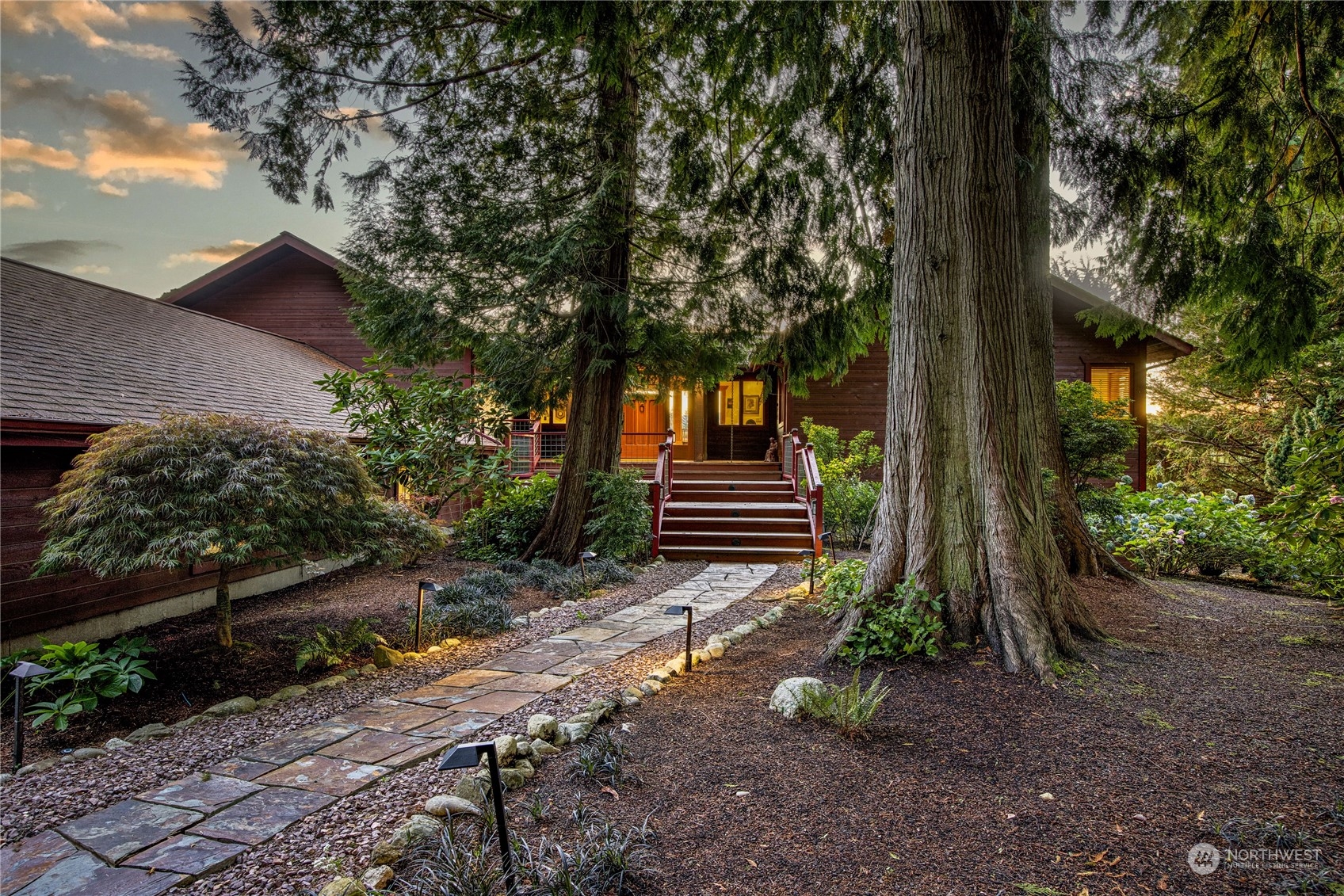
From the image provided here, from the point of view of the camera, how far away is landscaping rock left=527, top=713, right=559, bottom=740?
133 inches

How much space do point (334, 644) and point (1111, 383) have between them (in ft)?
56.6

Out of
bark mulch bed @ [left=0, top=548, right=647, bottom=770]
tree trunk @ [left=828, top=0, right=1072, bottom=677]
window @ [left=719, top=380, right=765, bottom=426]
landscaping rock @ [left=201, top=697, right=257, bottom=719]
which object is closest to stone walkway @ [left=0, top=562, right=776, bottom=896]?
landscaping rock @ [left=201, top=697, right=257, bottom=719]

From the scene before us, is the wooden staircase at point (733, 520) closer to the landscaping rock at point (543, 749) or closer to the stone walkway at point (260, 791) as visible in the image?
the stone walkway at point (260, 791)

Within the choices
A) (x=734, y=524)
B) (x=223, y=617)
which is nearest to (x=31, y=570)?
(x=223, y=617)

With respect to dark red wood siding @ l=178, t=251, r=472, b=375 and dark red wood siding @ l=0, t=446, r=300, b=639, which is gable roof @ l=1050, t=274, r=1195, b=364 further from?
dark red wood siding @ l=0, t=446, r=300, b=639

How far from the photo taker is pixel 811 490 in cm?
1038

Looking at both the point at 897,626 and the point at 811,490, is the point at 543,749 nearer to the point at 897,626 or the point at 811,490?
the point at 897,626

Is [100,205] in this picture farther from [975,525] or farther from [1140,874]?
[1140,874]

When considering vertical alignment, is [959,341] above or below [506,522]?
above

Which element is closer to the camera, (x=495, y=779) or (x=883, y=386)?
(x=495, y=779)

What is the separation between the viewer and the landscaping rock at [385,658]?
201 inches

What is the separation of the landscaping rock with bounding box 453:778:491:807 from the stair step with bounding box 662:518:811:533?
7.96m

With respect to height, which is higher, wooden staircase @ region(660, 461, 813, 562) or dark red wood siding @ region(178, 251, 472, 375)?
dark red wood siding @ region(178, 251, 472, 375)

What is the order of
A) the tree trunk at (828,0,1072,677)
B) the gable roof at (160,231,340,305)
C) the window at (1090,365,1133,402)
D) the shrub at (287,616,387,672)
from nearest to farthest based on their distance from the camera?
the tree trunk at (828,0,1072,677), the shrub at (287,616,387,672), the gable roof at (160,231,340,305), the window at (1090,365,1133,402)
